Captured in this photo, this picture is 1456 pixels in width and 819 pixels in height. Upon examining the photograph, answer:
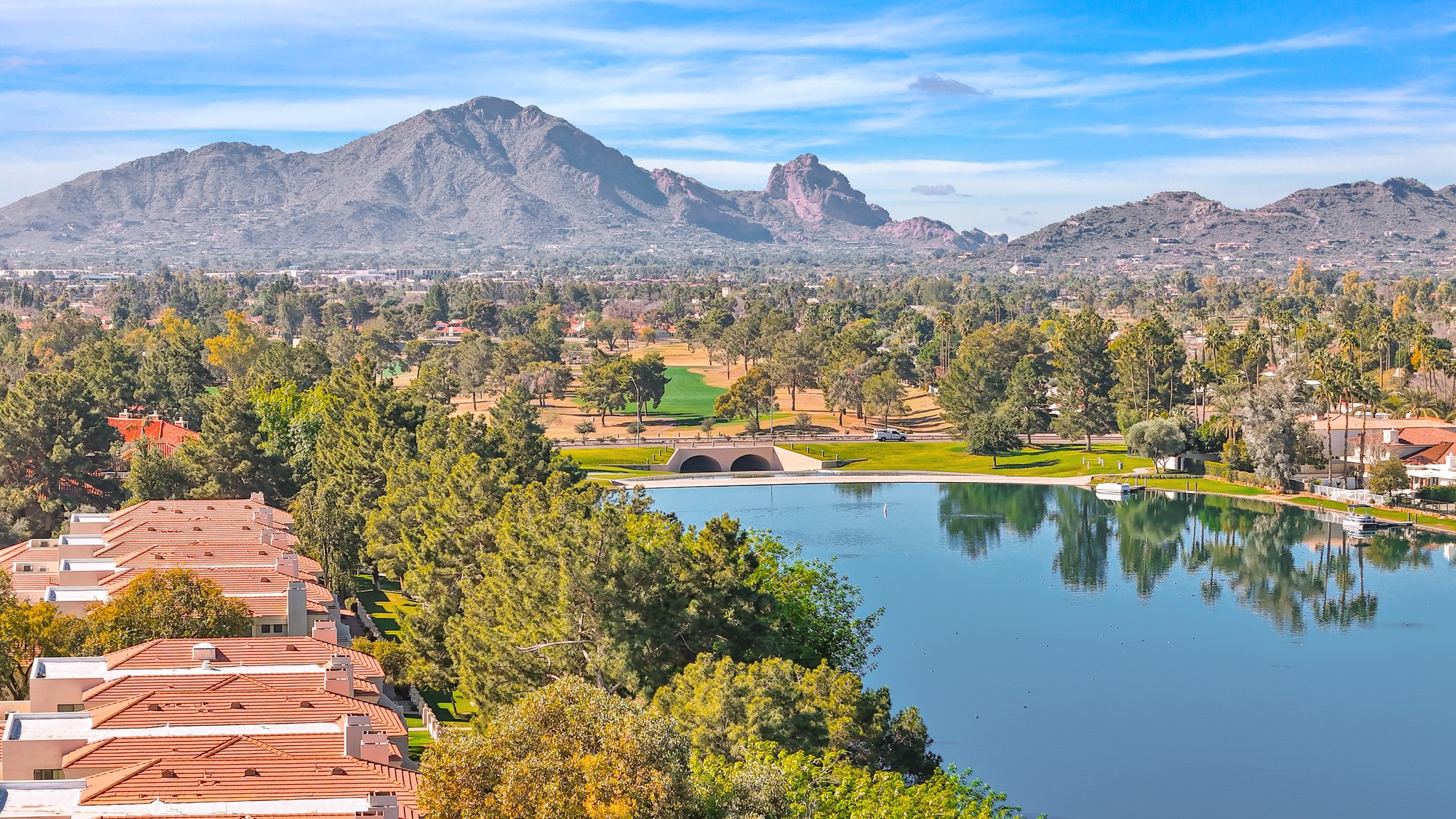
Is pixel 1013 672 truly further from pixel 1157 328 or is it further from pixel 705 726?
pixel 1157 328

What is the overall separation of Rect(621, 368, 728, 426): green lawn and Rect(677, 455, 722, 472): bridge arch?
1786 centimetres

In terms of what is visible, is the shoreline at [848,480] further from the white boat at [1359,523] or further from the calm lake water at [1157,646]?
the white boat at [1359,523]

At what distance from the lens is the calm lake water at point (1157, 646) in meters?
52.3

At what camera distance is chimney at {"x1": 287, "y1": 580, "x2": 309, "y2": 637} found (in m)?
47.4

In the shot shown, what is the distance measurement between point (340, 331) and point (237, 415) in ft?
353

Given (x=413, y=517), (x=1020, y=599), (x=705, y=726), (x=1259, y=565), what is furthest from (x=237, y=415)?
(x=1259, y=565)

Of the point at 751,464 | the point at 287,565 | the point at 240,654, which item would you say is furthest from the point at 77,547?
the point at 751,464

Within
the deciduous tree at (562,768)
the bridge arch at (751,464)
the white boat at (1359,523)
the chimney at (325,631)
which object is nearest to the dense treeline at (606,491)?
the deciduous tree at (562,768)

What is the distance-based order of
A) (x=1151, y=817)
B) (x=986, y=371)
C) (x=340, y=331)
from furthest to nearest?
(x=340, y=331), (x=986, y=371), (x=1151, y=817)

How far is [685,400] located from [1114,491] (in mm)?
64553

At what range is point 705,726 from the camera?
3497 centimetres

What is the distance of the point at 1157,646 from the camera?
2783 inches

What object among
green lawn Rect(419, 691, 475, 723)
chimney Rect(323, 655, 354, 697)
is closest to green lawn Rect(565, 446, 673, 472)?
green lawn Rect(419, 691, 475, 723)

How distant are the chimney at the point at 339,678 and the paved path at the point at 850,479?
7700cm
